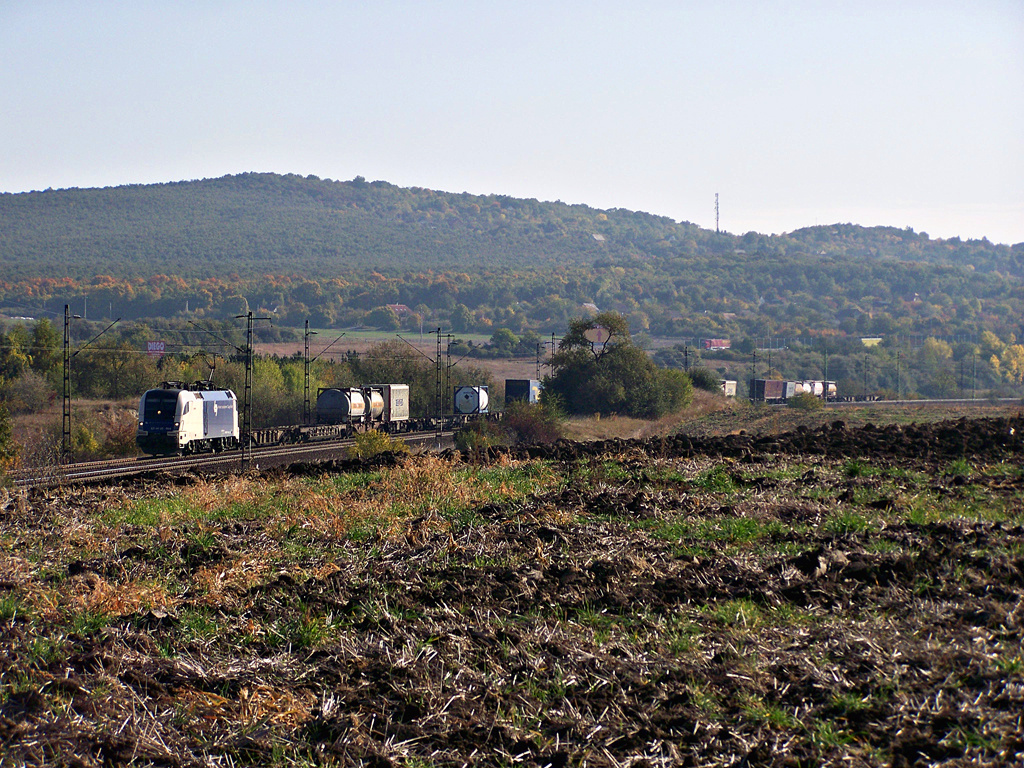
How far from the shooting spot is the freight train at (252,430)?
1603 inches

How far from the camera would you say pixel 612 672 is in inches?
251

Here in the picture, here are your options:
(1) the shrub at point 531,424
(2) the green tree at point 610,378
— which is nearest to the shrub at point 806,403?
(2) the green tree at point 610,378

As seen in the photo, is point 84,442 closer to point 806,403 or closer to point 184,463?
point 184,463

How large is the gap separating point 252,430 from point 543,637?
159 ft

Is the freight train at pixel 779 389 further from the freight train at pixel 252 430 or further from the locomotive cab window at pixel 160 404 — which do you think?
the locomotive cab window at pixel 160 404

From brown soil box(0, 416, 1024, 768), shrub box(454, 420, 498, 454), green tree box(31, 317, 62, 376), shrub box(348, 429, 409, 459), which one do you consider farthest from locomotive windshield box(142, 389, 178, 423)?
green tree box(31, 317, 62, 376)

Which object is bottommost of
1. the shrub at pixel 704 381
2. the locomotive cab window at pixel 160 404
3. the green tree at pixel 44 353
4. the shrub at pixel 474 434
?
the shrub at pixel 474 434

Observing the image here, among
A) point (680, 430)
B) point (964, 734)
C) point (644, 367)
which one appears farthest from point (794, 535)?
point (644, 367)

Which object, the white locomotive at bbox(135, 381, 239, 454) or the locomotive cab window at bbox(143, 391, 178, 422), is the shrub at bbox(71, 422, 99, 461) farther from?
the locomotive cab window at bbox(143, 391, 178, 422)

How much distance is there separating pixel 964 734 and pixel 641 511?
718cm

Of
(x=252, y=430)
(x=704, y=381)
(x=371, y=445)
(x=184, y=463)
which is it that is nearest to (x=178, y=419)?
(x=184, y=463)

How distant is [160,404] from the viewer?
4075 centimetres

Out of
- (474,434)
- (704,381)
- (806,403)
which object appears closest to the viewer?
(474,434)

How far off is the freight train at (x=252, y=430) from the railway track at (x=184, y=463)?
122 cm
